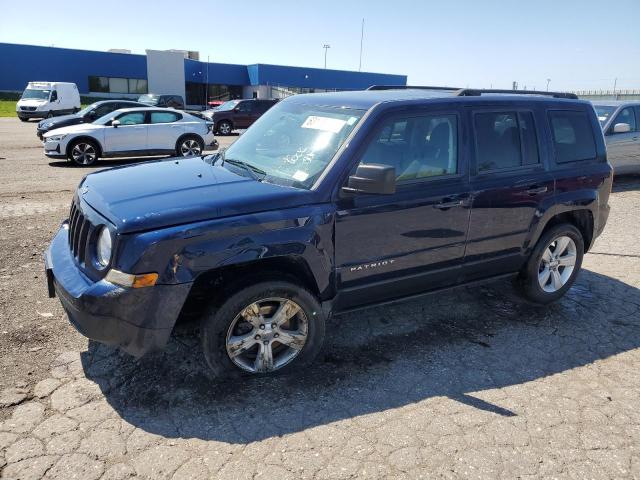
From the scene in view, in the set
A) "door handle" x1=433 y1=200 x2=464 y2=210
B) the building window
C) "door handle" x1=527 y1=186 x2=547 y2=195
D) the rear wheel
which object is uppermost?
the building window

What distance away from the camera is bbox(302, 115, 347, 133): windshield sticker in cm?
363

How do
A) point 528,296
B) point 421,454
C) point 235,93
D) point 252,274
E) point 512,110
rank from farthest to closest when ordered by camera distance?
point 235,93
point 528,296
point 512,110
point 252,274
point 421,454

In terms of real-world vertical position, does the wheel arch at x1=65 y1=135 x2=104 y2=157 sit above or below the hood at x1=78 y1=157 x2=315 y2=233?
below

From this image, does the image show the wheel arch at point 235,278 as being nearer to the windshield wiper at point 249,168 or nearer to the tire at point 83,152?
the windshield wiper at point 249,168

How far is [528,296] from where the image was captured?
4.69 meters

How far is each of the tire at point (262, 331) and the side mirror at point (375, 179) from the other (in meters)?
0.79

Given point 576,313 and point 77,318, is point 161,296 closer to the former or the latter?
point 77,318

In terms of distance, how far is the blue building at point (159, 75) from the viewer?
1752 inches

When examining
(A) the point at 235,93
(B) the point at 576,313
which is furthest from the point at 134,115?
(A) the point at 235,93

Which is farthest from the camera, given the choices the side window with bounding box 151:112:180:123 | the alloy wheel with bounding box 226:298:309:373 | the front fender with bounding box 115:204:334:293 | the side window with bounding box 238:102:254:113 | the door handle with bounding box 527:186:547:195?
the side window with bounding box 238:102:254:113

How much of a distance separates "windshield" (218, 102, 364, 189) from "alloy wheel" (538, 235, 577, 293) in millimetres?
2407

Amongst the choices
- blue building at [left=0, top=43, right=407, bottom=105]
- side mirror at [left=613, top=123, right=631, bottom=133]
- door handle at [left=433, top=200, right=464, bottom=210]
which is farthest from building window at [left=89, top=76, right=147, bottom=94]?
door handle at [left=433, top=200, right=464, bottom=210]

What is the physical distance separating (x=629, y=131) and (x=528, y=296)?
8.29 metres

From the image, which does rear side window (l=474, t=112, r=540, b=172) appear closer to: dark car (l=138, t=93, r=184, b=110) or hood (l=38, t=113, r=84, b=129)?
hood (l=38, t=113, r=84, b=129)
